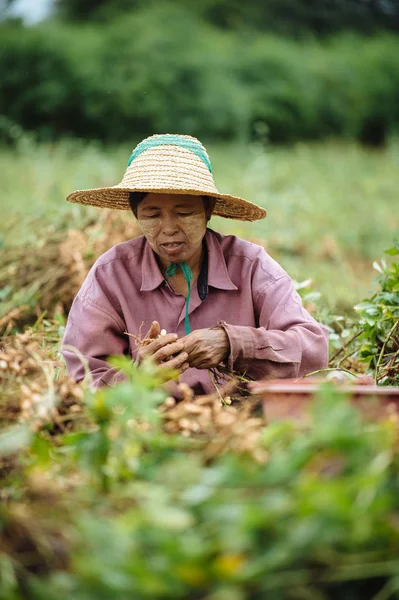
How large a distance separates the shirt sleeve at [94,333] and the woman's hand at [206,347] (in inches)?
12.4

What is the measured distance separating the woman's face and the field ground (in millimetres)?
1459

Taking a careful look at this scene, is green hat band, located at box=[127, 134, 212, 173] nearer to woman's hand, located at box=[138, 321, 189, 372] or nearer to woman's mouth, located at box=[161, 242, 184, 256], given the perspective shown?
woman's mouth, located at box=[161, 242, 184, 256]

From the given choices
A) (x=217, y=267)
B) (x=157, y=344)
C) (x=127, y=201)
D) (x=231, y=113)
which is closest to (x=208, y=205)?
(x=217, y=267)

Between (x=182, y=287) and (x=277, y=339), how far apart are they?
0.45 metres

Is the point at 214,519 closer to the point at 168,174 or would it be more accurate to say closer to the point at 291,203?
the point at 168,174

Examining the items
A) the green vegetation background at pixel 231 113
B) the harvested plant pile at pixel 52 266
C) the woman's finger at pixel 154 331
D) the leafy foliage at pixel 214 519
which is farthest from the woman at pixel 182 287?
the green vegetation background at pixel 231 113

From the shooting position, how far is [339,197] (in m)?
9.79

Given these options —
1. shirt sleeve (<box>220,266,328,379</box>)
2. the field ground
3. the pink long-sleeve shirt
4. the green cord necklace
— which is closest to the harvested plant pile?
the field ground

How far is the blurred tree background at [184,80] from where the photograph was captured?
1502 cm

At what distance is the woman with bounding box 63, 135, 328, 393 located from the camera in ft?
8.35

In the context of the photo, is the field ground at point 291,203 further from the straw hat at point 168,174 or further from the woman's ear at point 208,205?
the straw hat at point 168,174

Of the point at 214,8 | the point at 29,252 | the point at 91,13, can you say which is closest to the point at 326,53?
the point at 214,8

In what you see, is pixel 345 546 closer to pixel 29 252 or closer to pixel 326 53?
pixel 29 252

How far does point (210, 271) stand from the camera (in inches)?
109
